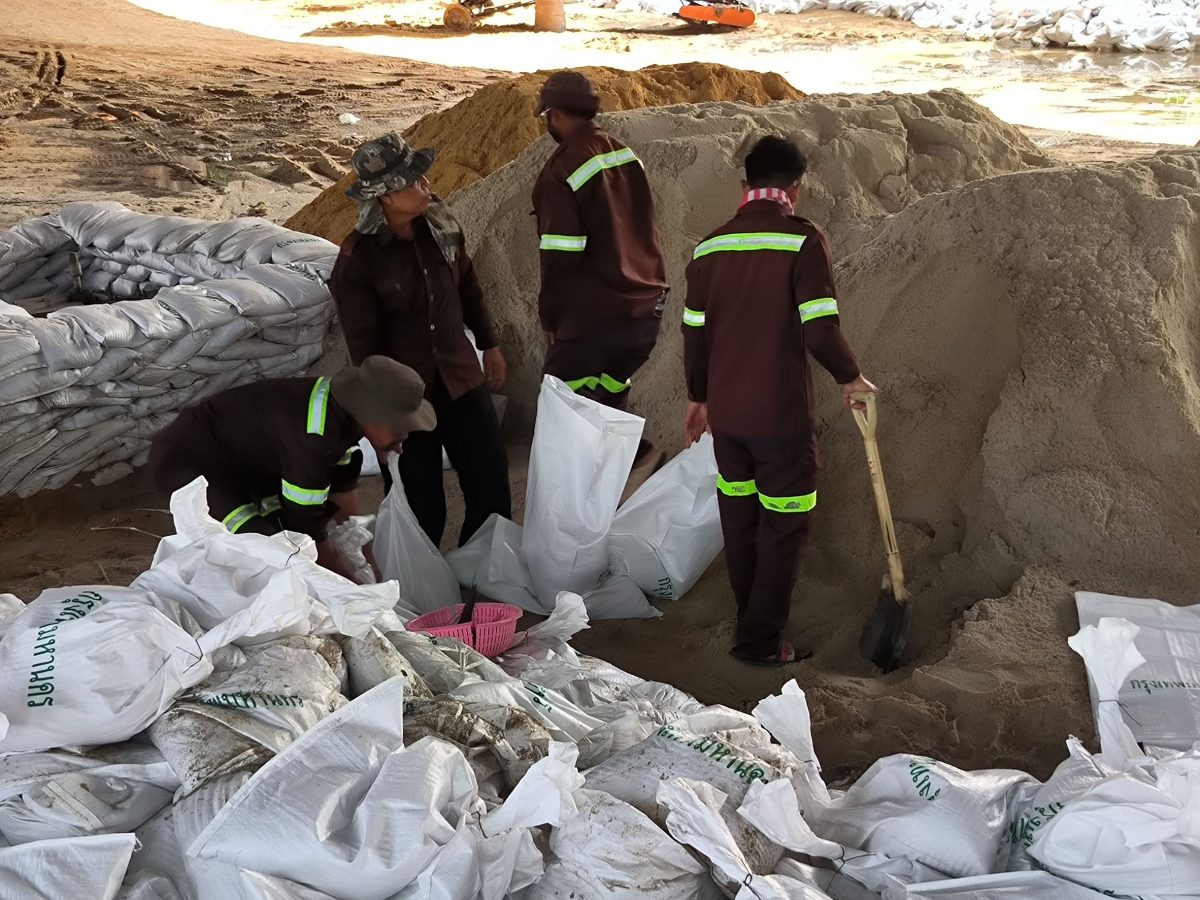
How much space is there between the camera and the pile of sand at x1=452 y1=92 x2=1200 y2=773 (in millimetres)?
2762

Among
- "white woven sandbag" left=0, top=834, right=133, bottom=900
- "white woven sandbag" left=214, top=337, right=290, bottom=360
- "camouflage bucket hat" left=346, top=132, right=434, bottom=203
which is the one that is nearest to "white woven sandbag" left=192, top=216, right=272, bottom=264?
"white woven sandbag" left=214, top=337, right=290, bottom=360

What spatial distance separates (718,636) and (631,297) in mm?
1169

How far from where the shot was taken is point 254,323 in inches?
173

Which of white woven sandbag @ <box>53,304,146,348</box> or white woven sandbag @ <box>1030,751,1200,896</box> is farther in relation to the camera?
white woven sandbag @ <box>53,304,146,348</box>

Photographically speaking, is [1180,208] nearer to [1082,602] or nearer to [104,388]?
[1082,602]

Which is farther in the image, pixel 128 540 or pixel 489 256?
pixel 489 256

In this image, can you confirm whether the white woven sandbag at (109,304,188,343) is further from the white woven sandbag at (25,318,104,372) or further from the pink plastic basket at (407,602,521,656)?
the pink plastic basket at (407,602,521,656)

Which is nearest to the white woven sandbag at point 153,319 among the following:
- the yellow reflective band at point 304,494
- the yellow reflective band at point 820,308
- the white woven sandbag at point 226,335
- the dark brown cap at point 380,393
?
the white woven sandbag at point 226,335

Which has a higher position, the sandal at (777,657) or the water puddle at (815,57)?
the water puddle at (815,57)

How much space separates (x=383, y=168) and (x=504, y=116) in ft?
11.4

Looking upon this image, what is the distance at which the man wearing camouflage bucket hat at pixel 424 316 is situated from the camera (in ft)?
10.6

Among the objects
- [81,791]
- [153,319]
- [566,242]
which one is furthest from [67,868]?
[153,319]

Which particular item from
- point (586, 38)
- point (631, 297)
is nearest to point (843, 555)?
point (631, 297)

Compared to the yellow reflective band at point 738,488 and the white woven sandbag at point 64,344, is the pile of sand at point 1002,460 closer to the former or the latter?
the yellow reflective band at point 738,488
